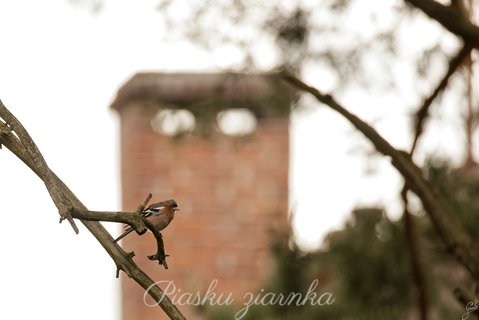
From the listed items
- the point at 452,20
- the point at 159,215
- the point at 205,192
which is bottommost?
the point at 205,192

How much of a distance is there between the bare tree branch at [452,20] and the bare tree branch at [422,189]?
Answer: 800 millimetres

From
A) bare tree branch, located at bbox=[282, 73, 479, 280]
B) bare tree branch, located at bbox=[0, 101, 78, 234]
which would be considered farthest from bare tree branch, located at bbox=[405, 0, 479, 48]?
bare tree branch, located at bbox=[0, 101, 78, 234]

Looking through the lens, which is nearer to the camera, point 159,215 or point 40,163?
point 40,163

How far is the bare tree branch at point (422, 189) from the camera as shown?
618 centimetres

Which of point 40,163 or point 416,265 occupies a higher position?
point 40,163

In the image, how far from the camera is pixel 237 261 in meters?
15.8

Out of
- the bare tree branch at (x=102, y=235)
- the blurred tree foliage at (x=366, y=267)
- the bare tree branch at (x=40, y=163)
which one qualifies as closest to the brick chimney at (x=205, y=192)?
the blurred tree foliage at (x=366, y=267)

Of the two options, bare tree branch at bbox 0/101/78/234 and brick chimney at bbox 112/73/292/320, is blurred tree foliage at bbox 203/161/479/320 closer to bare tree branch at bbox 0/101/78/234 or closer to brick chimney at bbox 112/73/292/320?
brick chimney at bbox 112/73/292/320

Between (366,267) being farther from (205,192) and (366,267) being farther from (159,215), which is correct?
(205,192)

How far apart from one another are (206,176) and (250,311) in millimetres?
6882

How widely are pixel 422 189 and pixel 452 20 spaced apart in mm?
1002

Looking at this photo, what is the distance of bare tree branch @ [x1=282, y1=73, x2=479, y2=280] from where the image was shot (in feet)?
20.3

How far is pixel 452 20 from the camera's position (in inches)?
265

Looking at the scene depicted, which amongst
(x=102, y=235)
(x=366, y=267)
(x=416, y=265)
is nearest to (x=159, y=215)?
(x=102, y=235)
